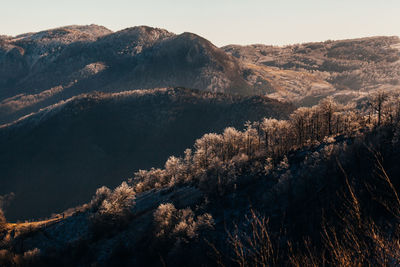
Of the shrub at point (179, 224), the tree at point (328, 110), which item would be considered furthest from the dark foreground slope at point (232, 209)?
the tree at point (328, 110)

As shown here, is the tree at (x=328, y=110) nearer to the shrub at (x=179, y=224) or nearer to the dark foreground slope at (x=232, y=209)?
the dark foreground slope at (x=232, y=209)

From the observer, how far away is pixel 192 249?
7175cm

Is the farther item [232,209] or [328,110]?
[328,110]

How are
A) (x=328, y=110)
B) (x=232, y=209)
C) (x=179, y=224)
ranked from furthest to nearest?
(x=328, y=110) < (x=232, y=209) < (x=179, y=224)

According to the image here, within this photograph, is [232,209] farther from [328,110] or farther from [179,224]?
[328,110]

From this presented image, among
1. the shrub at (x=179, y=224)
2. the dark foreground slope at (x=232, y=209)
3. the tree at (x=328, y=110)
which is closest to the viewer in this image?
the dark foreground slope at (x=232, y=209)

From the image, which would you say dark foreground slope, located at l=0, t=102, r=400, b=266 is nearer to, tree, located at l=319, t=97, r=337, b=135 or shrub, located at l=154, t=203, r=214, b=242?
shrub, located at l=154, t=203, r=214, b=242

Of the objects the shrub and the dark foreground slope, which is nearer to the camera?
the dark foreground slope

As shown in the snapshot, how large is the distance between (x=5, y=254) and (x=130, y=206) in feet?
125

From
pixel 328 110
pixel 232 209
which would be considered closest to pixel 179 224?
pixel 232 209

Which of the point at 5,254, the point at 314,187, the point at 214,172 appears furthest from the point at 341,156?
the point at 5,254

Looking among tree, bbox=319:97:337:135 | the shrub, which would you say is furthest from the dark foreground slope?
tree, bbox=319:97:337:135

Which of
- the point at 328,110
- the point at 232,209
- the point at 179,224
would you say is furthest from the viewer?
the point at 328,110

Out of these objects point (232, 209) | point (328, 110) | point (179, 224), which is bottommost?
point (232, 209)
